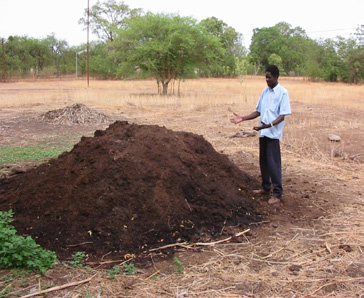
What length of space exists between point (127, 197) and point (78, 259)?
0.80 meters

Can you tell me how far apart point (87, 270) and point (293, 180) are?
350 centimetres

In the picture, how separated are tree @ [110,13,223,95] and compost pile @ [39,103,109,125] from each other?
8.09 meters

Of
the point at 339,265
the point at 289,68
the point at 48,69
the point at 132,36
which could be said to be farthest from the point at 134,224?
the point at 289,68

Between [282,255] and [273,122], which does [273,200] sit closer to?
A: [273,122]

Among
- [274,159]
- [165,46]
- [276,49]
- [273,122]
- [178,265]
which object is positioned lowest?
[178,265]

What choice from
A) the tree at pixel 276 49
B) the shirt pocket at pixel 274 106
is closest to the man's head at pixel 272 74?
the shirt pocket at pixel 274 106

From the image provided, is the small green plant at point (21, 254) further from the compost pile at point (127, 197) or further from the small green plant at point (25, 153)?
the small green plant at point (25, 153)

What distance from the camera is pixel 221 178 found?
169 inches

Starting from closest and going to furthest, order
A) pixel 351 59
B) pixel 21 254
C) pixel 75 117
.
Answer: pixel 21 254, pixel 75 117, pixel 351 59

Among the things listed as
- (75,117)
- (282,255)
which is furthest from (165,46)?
(282,255)

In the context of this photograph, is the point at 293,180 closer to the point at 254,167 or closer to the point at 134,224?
the point at 254,167

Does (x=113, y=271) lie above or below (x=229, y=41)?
below

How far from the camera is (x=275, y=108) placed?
13.2 feet

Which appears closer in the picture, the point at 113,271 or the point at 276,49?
the point at 113,271
